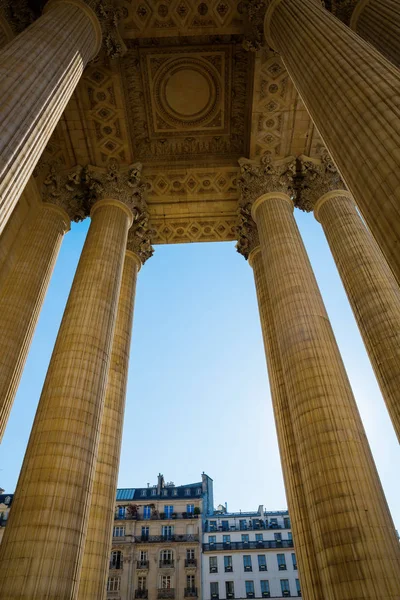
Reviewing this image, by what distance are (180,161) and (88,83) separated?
4565 millimetres

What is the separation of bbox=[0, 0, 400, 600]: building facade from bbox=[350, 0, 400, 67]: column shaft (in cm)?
5

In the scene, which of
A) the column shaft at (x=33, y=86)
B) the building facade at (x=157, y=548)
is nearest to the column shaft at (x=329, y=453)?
the column shaft at (x=33, y=86)

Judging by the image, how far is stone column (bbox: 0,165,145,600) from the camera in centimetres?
802

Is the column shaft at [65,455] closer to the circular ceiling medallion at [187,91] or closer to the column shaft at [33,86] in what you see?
the column shaft at [33,86]

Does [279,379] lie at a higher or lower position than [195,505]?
lower

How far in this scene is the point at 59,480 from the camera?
29.7 ft

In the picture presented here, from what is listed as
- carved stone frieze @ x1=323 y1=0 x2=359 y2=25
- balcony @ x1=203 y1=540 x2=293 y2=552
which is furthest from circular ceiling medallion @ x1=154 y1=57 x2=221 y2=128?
balcony @ x1=203 y1=540 x2=293 y2=552

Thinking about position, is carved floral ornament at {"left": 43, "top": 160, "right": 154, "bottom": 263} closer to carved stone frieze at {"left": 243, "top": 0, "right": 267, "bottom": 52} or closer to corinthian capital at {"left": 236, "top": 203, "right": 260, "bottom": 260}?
corinthian capital at {"left": 236, "top": 203, "right": 260, "bottom": 260}

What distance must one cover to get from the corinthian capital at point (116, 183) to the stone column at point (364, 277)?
6.32m

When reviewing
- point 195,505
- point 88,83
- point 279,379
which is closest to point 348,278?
point 279,379

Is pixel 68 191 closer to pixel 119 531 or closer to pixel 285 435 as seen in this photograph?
pixel 285 435

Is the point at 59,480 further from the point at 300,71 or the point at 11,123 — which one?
the point at 300,71

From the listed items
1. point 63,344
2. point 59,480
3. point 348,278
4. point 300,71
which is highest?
point 300,71

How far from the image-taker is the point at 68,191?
16734 mm
